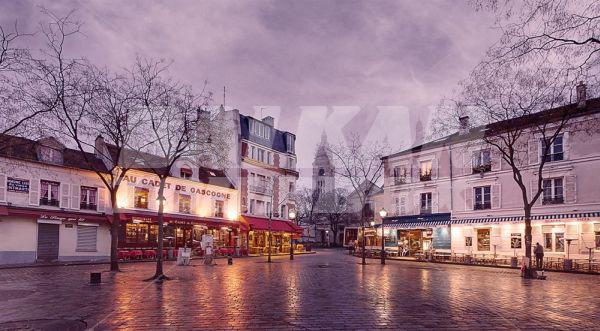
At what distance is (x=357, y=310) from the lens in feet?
36.3

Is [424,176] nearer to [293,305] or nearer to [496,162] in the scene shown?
[496,162]

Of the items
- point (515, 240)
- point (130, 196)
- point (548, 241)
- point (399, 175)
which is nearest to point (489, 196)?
point (515, 240)

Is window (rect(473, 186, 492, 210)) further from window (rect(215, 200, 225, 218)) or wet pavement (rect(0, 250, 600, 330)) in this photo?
window (rect(215, 200, 225, 218))

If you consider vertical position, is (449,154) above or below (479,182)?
above

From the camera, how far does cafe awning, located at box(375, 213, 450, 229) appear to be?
42.9m

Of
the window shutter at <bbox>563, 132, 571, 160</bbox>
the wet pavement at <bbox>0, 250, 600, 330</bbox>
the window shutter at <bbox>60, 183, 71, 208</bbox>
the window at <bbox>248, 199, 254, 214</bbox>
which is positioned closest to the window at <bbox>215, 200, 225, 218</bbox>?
the window at <bbox>248, 199, 254, 214</bbox>

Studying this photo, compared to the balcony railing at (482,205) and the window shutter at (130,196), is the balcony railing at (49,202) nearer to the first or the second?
the window shutter at (130,196)

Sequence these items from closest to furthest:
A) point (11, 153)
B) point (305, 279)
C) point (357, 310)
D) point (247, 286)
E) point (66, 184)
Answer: point (357, 310) < point (247, 286) < point (305, 279) < point (11, 153) < point (66, 184)

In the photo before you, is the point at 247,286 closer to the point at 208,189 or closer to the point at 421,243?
the point at 208,189

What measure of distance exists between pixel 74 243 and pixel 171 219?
7.99 m

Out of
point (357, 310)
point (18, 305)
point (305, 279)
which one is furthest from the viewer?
point (305, 279)

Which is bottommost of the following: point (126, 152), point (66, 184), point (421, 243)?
point (421, 243)

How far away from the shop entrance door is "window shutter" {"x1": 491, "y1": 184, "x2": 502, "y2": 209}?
106ft

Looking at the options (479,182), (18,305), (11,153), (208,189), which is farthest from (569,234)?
(11,153)
